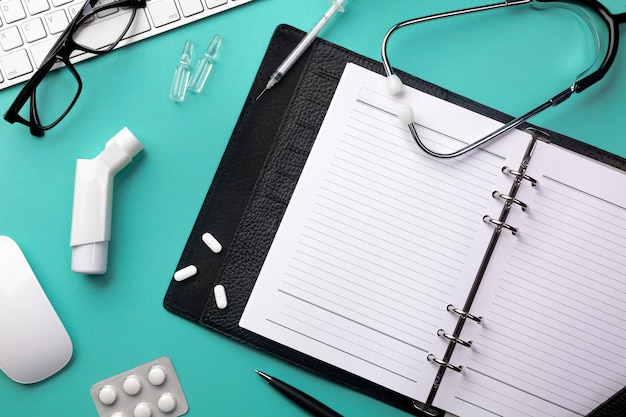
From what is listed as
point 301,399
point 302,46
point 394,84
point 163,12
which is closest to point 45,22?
point 163,12

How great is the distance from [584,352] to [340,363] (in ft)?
1.12

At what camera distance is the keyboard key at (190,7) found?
0.77 metres

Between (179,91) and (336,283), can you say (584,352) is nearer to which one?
(336,283)

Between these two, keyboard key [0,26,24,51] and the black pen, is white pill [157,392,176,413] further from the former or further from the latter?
keyboard key [0,26,24,51]

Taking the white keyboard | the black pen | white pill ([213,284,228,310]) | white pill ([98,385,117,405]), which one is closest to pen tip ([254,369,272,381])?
the black pen

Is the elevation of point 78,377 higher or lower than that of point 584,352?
lower

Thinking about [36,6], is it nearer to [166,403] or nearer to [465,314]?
[166,403]

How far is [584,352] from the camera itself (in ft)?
2.52

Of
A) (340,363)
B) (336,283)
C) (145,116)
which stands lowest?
(340,363)

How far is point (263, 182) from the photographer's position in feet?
2.56

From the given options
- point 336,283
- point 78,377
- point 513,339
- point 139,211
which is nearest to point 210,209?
point 139,211

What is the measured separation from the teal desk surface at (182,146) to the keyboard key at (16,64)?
0.09 ft

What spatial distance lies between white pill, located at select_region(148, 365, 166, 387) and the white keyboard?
0.45m

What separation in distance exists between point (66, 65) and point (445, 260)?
598mm
